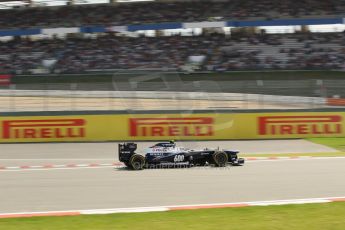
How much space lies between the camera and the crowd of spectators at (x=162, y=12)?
112ft

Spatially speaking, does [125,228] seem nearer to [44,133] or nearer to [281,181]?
[281,181]

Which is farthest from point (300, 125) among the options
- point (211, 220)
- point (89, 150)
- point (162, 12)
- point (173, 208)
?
point (162, 12)

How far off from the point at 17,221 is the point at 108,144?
36.2 ft

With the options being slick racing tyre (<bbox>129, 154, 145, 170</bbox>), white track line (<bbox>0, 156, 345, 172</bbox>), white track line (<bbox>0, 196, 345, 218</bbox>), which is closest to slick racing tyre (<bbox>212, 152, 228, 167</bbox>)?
white track line (<bbox>0, 156, 345, 172</bbox>)

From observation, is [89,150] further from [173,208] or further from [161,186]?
[173,208]

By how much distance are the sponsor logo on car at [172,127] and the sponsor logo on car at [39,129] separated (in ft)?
7.89

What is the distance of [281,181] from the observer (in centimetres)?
990

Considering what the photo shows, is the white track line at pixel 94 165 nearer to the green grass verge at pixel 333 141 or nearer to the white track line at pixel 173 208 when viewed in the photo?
the green grass verge at pixel 333 141

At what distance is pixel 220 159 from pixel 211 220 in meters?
5.10

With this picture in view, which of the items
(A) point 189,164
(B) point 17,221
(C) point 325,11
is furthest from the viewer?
(C) point 325,11

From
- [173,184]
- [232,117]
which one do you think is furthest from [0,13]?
[173,184]

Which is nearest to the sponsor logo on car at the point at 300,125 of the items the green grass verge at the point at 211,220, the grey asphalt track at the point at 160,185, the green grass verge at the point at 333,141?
the green grass verge at the point at 333,141

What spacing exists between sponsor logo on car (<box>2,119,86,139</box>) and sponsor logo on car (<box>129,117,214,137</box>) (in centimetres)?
240

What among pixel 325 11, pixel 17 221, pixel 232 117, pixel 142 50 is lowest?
pixel 17 221
